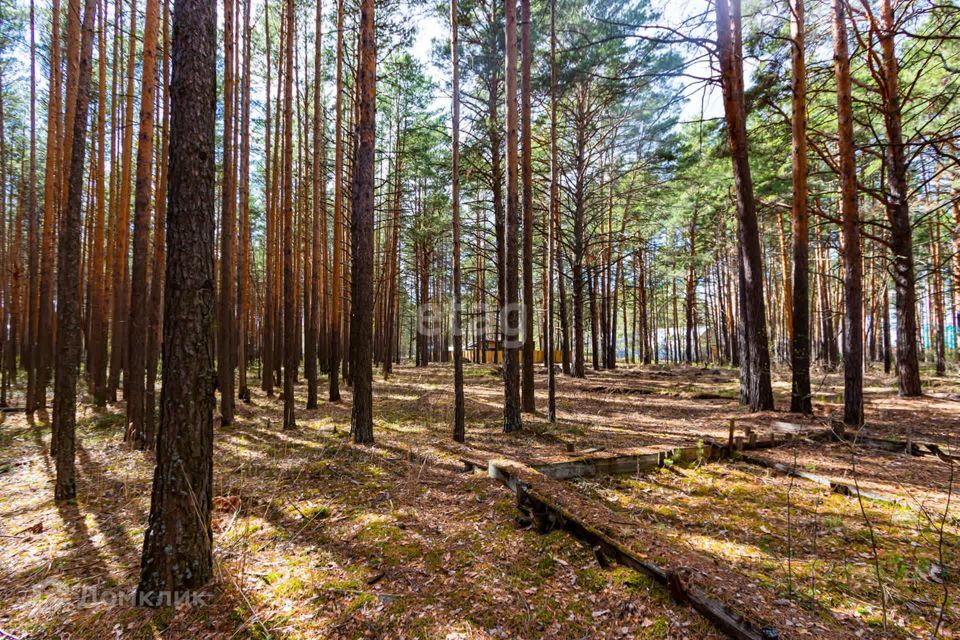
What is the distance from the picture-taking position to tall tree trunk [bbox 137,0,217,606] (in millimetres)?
2736

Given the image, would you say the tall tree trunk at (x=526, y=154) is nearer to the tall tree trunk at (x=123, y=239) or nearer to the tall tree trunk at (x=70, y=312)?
the tall tree trunk at (x=70, y=312)

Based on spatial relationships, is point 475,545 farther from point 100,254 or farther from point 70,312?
point 100,254

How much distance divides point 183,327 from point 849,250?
971 centimetres

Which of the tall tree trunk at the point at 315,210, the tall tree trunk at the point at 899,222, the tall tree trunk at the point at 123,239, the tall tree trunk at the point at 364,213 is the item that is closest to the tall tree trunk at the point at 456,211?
the tall tree trunk at the point at 364,213

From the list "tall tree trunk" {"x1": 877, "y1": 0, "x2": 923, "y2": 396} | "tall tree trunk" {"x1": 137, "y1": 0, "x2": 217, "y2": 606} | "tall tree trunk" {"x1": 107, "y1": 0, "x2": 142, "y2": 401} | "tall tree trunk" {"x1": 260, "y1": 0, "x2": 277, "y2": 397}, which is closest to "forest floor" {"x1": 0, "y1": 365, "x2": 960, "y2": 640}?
"tall tree trunk" {"x1": 137, "y1": 0, "x2": 217, "y2": 606}

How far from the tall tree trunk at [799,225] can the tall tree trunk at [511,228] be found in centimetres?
527

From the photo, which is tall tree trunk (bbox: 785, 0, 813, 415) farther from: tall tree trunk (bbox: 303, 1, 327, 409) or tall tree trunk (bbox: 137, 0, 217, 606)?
tall tree trunk (bbox: 303, 1, 327, 409)

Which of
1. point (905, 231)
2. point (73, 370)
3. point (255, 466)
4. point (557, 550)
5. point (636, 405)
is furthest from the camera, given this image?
point (636, 405)

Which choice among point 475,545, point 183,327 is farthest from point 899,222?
point 183,327

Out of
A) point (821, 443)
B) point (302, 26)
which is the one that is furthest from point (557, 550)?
point (302, 26)

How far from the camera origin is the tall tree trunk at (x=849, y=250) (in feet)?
22.4

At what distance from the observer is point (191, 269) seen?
9.07 ft

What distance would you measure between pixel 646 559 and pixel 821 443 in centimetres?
543

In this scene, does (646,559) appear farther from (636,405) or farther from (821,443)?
(636,405)
